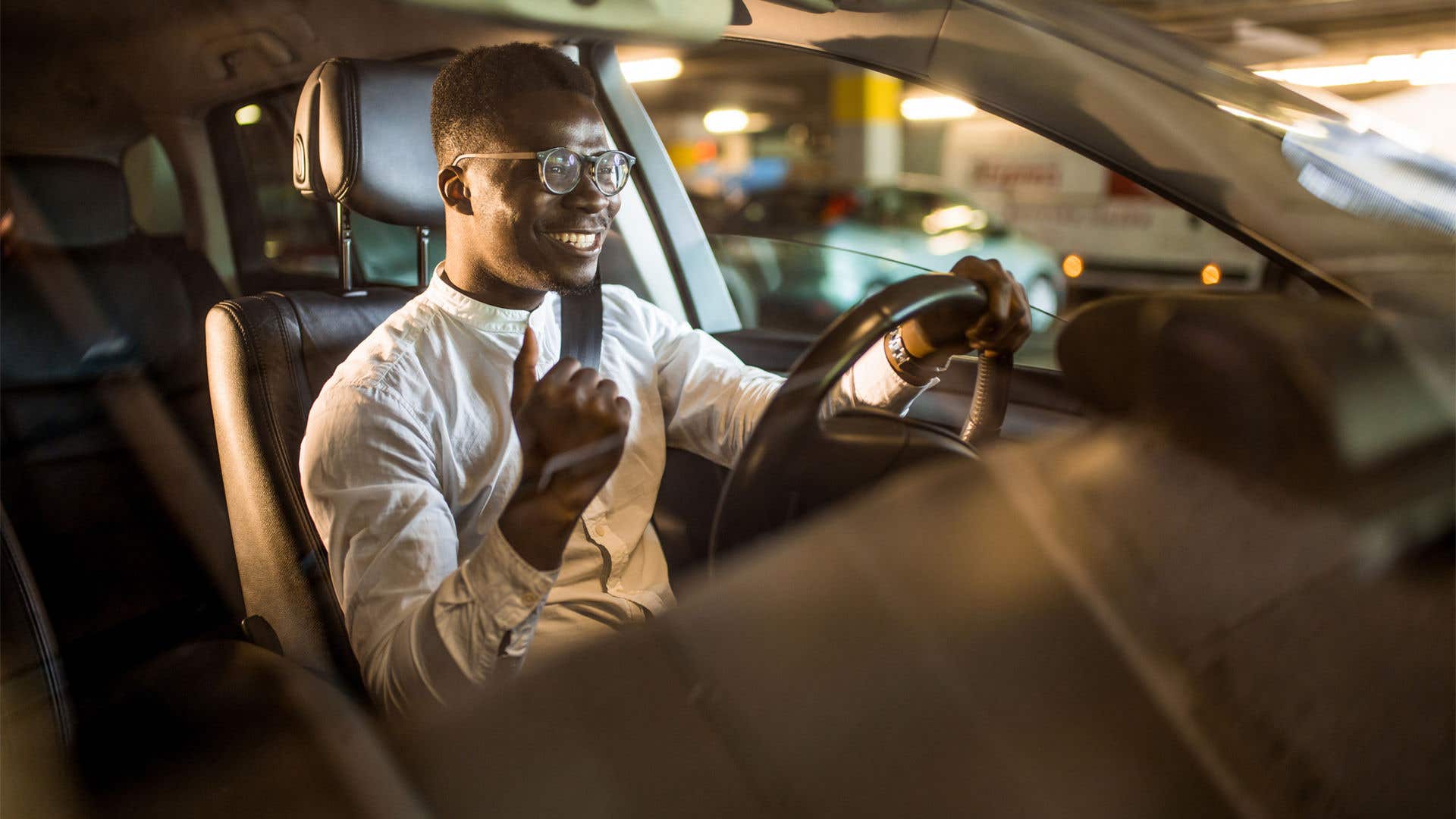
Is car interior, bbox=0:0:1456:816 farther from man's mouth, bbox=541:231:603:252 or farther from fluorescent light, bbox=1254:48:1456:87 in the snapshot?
fluorescent light, bbox=1254:48:1456:87

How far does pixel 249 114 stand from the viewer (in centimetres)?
110

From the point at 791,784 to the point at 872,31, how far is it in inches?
31.3

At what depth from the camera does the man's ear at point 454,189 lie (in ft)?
3.17

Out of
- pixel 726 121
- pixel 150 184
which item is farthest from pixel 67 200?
pixel 726 121

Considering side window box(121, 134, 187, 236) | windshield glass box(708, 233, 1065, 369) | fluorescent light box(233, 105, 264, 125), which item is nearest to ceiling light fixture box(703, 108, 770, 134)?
windshield glass box(708, 233, 1065, 369)

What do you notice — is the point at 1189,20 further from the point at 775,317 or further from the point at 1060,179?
the point at 775,317

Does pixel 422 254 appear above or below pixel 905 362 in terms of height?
above

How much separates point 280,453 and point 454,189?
29cm

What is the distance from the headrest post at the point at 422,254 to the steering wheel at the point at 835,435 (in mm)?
346

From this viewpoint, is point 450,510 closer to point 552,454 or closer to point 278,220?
point 552,454

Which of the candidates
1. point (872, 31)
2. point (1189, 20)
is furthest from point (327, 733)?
point (1189, 20)

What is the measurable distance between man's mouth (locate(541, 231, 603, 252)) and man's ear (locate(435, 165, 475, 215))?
0.08 metres

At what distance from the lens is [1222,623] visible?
2.89ft

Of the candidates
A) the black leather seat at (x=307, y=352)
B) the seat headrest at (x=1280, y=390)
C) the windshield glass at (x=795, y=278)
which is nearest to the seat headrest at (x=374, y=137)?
the black leather seat at (x=307, y=352)
